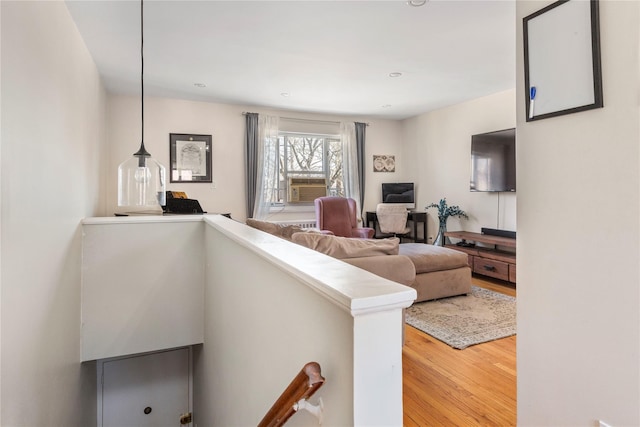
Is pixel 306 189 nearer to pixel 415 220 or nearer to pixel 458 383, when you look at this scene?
pixel 415 220

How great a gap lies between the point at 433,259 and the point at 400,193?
279 cm

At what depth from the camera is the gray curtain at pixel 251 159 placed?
17.6 ft

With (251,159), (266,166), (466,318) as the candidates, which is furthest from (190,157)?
(466,318)

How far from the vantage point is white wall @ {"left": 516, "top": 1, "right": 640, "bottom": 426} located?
44.3 inches

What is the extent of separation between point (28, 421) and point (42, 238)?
34.0 inches

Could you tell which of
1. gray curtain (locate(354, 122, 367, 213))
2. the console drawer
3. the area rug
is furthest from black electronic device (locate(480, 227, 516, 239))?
gray curtain (locate(354, 122, 367, 213))

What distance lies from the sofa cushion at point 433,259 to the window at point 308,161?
255cm

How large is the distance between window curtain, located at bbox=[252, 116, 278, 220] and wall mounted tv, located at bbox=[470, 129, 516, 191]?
2.94 m

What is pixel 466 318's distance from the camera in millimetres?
3186

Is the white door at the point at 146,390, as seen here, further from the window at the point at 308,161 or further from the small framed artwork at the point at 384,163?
the small framed artwork at the point at 384,163

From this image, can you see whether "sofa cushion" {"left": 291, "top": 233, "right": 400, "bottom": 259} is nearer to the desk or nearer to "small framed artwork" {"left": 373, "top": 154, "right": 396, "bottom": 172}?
the desk

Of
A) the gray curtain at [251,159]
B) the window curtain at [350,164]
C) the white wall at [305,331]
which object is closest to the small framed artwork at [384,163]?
the window curtain at [350,164]

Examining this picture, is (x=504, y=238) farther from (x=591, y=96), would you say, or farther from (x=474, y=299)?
(x=591, y=96)

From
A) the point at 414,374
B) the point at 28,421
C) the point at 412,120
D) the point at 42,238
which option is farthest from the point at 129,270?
the point at 412,120
